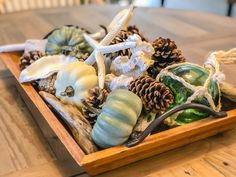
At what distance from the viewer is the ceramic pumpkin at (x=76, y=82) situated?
645 millimetres

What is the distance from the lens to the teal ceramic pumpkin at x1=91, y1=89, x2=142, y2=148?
526mm

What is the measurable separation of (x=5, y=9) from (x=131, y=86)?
7.73 feet

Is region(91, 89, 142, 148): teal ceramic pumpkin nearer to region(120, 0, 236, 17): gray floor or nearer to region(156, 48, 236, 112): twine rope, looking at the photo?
region(156, 48, 236, 112): twine rope

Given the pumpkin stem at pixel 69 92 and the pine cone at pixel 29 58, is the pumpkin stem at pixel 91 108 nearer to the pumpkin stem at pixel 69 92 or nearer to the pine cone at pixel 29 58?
the pumpkin stem at pixel 69 92

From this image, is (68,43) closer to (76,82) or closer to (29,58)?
(29,58)

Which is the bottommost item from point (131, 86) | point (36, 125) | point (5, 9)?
point (5, 9)

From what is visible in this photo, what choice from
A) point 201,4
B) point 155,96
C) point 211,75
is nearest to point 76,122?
point 155,96

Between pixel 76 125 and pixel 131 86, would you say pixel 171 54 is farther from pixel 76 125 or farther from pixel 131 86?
pixel 76 125

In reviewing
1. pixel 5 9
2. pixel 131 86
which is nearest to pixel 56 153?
pixel 131 86

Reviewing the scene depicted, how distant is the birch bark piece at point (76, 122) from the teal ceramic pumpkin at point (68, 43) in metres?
0.19

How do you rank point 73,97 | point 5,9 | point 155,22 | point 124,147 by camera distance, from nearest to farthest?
point 124,147 < point 73,97 < point 155,22 < point 5,9

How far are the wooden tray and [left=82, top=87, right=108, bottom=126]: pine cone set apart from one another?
0.17ft

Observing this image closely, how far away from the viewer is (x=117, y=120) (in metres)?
0.53

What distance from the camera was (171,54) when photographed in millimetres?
686
